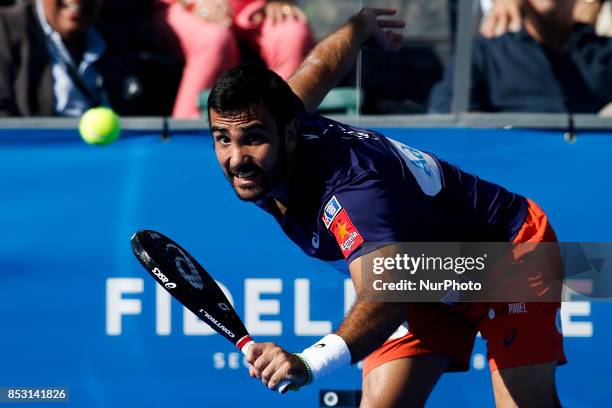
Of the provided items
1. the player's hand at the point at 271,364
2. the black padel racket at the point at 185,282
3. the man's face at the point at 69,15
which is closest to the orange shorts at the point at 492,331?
the black padel racket at the point at 185,282

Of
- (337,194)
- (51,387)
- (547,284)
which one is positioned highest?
(337,194)

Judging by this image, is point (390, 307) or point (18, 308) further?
point (18, 308)

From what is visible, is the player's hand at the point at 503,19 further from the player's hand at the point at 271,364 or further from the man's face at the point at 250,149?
the player's hand at the point at 271,364

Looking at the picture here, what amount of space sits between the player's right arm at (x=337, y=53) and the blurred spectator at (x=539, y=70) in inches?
21.5

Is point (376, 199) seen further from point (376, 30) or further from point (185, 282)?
point (376, 30)

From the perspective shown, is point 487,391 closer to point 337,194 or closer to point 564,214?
point 564,214

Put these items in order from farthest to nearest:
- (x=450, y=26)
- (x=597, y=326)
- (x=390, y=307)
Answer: (x=450, y=26) < (x=597, y=326) < (x=390, y=307)

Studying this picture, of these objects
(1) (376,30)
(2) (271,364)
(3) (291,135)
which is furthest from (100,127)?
(2) (271,364)

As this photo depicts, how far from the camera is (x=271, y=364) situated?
3.46m

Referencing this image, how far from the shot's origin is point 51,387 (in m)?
5.31

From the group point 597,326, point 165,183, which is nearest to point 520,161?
point 597,326

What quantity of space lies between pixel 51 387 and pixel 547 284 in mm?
2359

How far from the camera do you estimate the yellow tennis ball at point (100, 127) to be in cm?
532

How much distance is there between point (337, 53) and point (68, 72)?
1.46 meters
